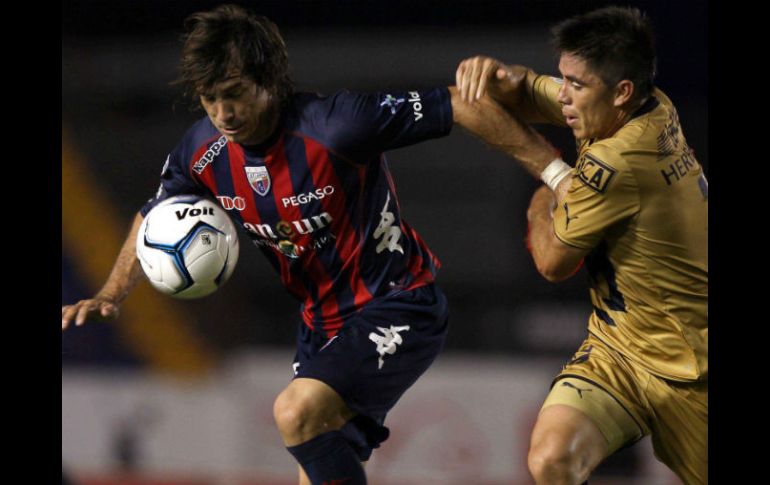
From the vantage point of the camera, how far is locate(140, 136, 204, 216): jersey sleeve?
3254mm

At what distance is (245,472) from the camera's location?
509 cm

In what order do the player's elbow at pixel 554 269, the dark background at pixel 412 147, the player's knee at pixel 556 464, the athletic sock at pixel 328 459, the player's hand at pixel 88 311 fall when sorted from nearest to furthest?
the player's knee at pixel 556 464 < the player's elbow at pixel 554 269 < the athletic sock at pixel 328 459 < the player's hand at pixel 88 311 < the dark background at pixel 412 147

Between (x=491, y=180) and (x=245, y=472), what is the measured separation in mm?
1869

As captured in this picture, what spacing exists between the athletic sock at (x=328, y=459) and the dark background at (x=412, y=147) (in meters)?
2.05

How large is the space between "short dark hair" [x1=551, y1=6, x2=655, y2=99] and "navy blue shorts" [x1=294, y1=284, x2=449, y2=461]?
89 cm

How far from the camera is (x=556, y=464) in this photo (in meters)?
2.66

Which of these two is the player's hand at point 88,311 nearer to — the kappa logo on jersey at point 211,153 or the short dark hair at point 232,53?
the kappa logo on jersey at point 211,153

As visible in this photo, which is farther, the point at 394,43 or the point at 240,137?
the point at 394,43

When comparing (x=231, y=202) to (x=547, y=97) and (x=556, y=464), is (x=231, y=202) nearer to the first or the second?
(x=547, y=97)

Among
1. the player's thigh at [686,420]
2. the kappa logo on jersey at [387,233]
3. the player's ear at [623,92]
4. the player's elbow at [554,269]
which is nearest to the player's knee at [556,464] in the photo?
the player's thigh at [686,420]

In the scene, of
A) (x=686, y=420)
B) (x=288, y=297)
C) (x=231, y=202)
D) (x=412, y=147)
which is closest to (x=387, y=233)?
(x=231, y=202)

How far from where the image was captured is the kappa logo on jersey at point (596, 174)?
2.68m

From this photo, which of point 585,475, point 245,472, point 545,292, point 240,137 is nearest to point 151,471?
point 245,472

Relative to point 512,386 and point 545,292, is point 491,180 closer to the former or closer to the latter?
point 545,292
